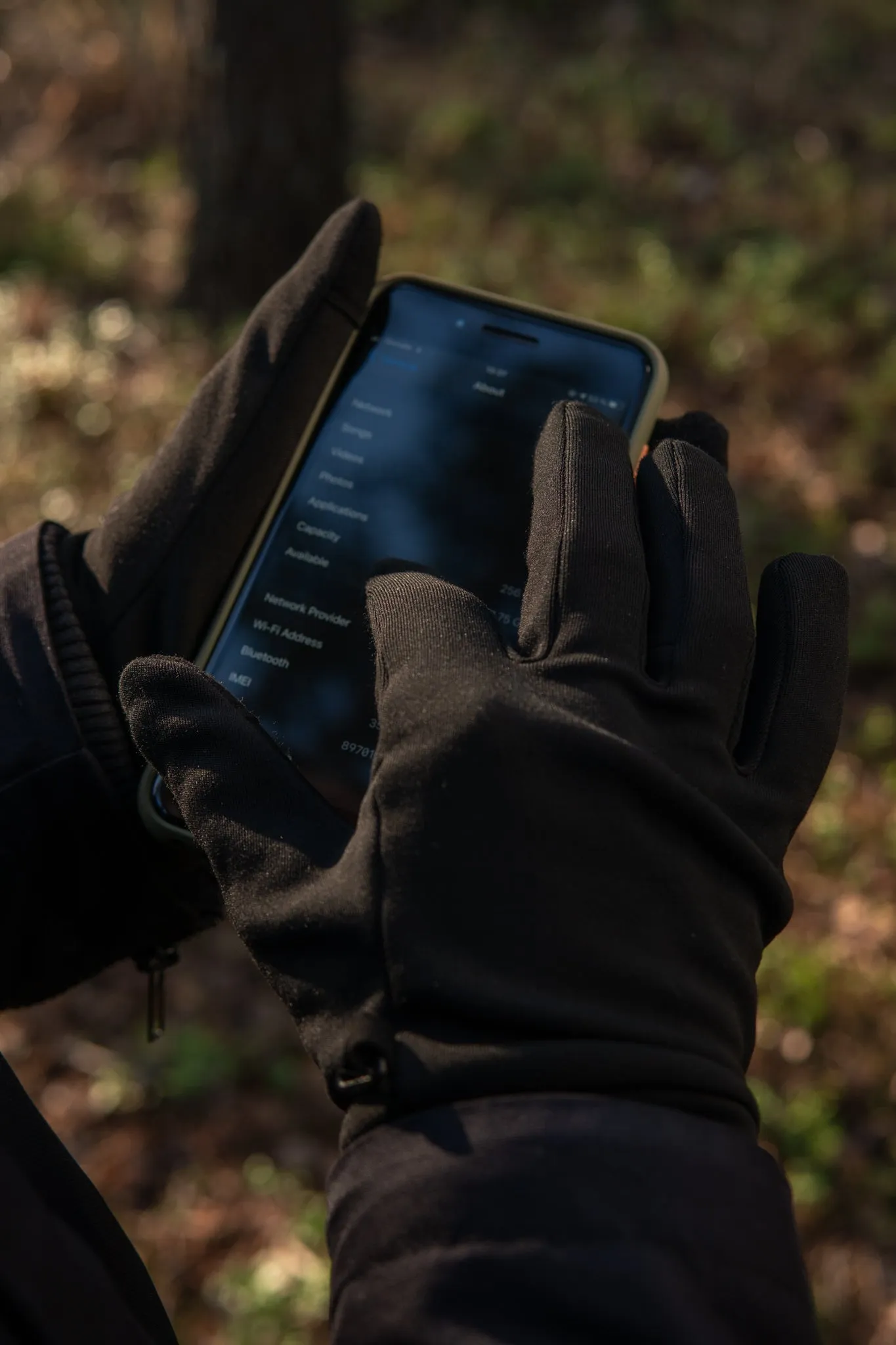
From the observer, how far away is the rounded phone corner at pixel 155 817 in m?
→ 1.57

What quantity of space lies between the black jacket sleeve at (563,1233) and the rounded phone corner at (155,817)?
2.01 ft

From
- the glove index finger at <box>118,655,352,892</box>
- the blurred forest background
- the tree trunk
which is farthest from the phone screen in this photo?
the tree trunk

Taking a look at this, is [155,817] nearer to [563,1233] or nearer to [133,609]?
[133,609]

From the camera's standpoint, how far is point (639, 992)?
1.09 meters

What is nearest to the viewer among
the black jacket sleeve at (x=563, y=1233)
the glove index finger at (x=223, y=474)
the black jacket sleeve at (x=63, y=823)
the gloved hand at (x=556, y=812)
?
the black jacket sleeve at (x=563, y=1233)

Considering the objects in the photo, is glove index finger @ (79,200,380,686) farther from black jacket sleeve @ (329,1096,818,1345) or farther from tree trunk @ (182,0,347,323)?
tree trunk @ (182,0,347,323)

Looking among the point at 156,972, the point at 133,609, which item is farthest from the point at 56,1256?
the point at 133,609

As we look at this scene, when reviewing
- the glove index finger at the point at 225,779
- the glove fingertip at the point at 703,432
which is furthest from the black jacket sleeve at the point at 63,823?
the glove fingertip at the point at 703,432

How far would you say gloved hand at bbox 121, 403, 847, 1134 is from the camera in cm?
108

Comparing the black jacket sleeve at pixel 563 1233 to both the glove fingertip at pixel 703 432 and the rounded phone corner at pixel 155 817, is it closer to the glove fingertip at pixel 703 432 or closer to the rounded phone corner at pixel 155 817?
the rounded phone corner at pixel 155 817

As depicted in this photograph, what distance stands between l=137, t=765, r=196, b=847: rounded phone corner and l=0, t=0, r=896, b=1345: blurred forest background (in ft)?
4.49

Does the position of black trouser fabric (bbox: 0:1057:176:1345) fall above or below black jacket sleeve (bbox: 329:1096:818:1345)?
below

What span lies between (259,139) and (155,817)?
3.34 meters

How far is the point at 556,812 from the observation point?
1.14 meters
